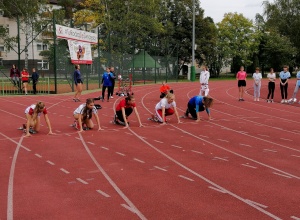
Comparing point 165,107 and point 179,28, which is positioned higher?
point 179,28

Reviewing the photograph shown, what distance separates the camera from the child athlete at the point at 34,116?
367 inches

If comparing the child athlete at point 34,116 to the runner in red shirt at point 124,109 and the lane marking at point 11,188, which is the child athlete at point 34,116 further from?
the runner in red shirt at point 124,109

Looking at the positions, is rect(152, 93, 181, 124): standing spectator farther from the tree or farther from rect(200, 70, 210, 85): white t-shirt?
the tree

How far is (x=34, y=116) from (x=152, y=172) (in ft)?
14.4

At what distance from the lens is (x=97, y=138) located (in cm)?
930

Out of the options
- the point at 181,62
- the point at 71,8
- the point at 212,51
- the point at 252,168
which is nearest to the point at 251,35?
the point at 212,51

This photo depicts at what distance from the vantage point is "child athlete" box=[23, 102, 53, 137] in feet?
Answer: 30.6

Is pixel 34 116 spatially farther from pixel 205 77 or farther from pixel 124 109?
pixel 205 77

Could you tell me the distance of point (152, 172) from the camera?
6.51m

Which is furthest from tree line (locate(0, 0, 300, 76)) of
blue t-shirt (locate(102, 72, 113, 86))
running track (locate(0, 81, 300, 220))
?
running track (locate(0, 81, 300, 220))

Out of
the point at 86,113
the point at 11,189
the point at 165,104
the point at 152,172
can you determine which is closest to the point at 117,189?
the point at 152,172

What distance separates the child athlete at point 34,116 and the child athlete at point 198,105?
4.55m

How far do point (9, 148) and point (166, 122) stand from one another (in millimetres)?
5015

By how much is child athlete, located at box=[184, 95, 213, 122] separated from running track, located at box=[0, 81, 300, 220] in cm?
64
